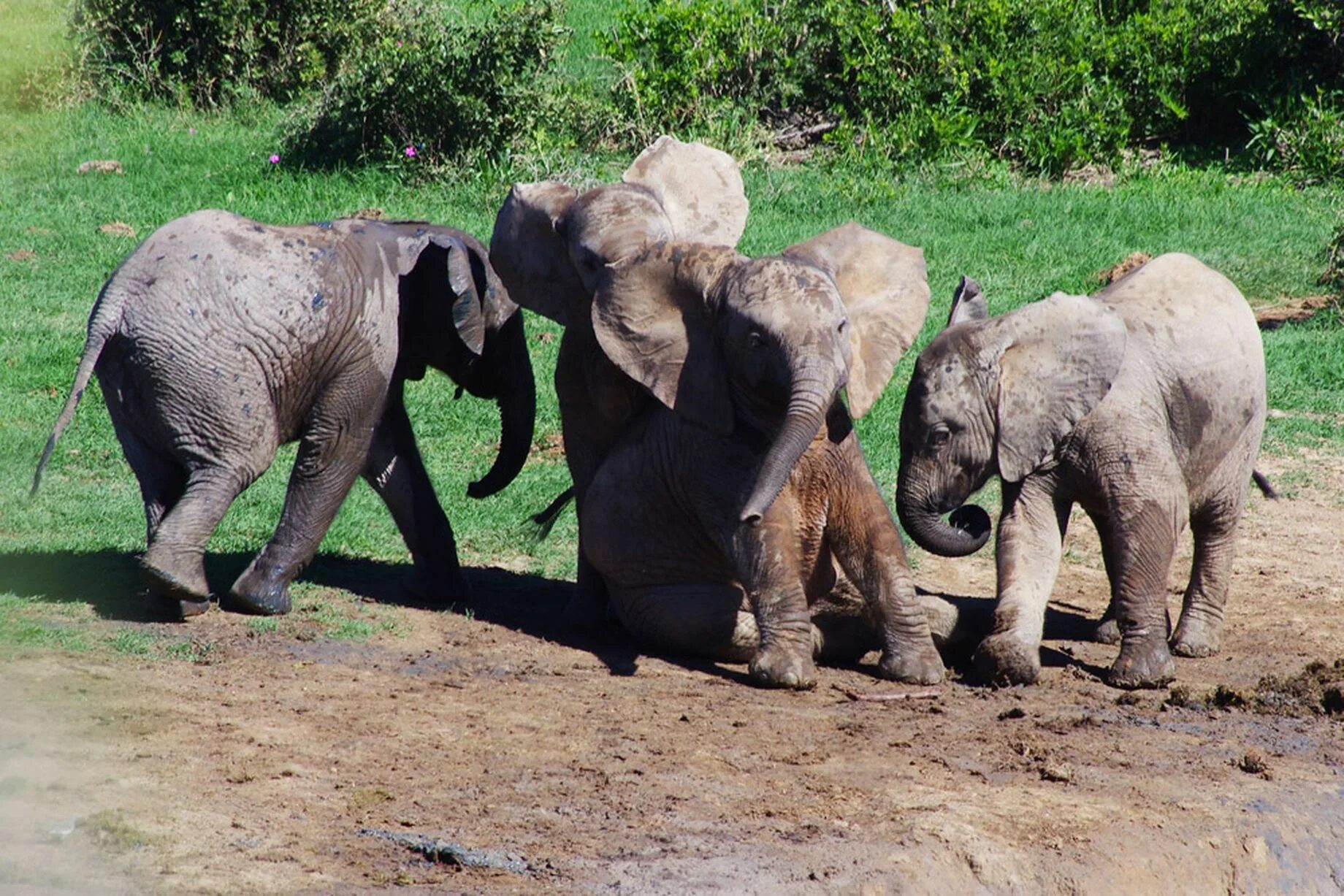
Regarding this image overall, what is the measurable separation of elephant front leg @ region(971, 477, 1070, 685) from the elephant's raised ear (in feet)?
2.13

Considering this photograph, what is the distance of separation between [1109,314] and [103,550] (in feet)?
13.9

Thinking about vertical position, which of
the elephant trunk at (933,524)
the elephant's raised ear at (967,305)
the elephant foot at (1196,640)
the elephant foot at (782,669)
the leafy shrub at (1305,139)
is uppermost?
A: the elephant's raised ear at (967,305)

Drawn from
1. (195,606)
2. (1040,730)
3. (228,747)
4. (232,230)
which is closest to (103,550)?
(195,606)

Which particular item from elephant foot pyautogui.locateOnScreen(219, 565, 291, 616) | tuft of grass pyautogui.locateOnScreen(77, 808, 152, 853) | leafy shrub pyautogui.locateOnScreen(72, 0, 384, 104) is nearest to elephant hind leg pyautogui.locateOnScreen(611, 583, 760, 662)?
elephant foot pyautogui.locateOnScreen(219, 565, 291, 616)

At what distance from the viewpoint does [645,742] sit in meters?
5.69

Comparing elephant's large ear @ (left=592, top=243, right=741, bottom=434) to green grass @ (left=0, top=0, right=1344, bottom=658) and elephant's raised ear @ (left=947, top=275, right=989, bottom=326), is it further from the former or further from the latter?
green grass @ (left=0, top=0, right=1344, bottom=658)

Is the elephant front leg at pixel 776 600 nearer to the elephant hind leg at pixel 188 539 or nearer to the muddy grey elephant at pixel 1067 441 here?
the muddy grey elephant at pixel 1067 441

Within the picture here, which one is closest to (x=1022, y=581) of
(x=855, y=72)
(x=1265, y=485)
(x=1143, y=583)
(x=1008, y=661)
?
(x=1008, y=661)

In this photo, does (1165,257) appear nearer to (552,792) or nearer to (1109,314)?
(1109,314)

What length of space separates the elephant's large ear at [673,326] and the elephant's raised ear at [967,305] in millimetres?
871

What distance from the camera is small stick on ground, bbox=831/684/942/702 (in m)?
6.36

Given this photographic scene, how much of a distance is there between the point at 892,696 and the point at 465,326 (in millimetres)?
2356

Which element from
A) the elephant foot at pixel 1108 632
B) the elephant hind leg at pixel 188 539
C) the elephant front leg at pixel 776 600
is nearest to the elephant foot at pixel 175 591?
the elephant hind leg at pixel 188 539

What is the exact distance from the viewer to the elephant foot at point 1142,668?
6609 millimetres
